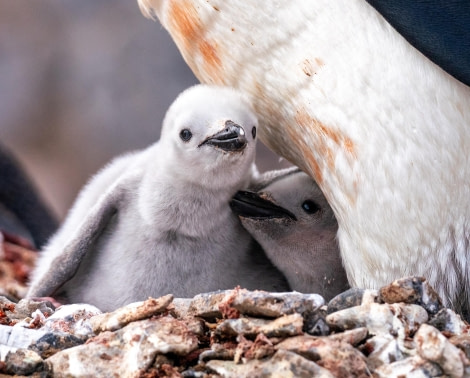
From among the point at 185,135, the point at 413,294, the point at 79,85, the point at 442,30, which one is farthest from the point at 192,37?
the point at 79,85

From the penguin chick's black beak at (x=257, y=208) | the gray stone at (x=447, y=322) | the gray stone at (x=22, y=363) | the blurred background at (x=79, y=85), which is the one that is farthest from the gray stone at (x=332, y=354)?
the blurred background at (x=79, y=85)

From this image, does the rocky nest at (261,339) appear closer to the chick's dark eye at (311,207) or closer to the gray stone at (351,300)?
the gray stone at (351,300)

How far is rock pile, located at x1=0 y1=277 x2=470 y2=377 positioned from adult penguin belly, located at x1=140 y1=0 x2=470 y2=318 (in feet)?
0.41

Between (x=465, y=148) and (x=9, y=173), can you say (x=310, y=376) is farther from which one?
(x=9, y=173)

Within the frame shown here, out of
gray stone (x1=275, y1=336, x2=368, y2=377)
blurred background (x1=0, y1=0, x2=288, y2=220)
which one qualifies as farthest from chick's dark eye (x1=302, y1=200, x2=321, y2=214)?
blurred background (x1=0, y1=0, x2=288, y2=220)

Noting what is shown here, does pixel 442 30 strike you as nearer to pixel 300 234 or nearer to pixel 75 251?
pixel 300 234

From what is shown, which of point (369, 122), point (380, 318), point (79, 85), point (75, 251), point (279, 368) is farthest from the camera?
point (79, 85)

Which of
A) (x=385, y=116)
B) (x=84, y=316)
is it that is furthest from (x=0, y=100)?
(x=385, y=116)

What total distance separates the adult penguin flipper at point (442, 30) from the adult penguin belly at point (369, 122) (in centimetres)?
3

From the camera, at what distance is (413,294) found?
0.84m

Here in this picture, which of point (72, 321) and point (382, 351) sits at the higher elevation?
point (382, 351)

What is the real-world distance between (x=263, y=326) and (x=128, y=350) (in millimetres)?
124

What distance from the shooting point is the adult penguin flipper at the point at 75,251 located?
3.93 feet

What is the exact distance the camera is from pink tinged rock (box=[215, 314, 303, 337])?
75 centimetres
